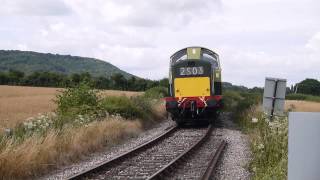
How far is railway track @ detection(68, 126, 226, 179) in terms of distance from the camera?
35.7 ft

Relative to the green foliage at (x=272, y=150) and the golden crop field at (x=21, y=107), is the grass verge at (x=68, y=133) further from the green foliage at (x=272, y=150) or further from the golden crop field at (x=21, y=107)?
the green foliage at (x=272, y=150)

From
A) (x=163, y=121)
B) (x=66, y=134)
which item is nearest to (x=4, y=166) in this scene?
(x=66, y=134)

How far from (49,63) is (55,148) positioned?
143 metres

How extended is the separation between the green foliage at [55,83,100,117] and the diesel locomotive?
3856mm

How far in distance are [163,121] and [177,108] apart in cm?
542

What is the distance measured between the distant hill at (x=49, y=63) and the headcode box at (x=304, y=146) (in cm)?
13309

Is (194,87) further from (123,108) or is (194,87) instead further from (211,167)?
(211,167)

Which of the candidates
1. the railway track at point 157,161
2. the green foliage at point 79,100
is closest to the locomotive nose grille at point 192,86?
the green foliage at point 79,100

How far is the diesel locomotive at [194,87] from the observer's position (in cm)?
2369

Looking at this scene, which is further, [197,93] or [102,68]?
[102,68]

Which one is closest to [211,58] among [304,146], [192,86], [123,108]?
[192,86]

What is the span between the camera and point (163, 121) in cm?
2930

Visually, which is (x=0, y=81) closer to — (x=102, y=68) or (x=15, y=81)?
(x=15, y=81)

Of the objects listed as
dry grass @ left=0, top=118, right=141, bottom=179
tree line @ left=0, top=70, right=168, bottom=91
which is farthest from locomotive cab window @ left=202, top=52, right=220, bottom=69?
tree line @ left=0, top=70, right=168, bottom=91
